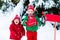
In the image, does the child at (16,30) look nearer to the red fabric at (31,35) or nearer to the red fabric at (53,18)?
the red fabric at (31,35)

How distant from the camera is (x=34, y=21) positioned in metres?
0.82

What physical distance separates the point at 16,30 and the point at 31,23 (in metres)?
0.08

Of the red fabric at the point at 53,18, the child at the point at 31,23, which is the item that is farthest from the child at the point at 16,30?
the red fabric at the point at 53,18

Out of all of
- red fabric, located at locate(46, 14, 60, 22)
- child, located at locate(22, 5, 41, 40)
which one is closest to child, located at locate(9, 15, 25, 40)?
child, located at locate(22, 5, 41, 40)

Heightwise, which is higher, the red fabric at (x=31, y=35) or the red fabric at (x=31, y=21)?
the red fabric at (x=31, y=21)

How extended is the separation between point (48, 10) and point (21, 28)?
15 centimetres

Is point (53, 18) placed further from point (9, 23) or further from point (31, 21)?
point (9, 23)

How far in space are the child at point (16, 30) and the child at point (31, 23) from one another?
0.08ft

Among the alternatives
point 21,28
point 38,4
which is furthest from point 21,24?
point 38,4

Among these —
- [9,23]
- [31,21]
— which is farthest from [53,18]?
[9,23]

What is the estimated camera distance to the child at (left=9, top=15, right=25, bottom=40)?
828 mm

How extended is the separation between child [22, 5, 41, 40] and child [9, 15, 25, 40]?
25mm

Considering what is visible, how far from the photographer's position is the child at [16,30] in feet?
2.72

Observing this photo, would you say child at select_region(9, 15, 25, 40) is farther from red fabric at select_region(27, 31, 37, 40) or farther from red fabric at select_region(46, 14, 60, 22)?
red fabric at select_region(46, 14, 60, 22)
